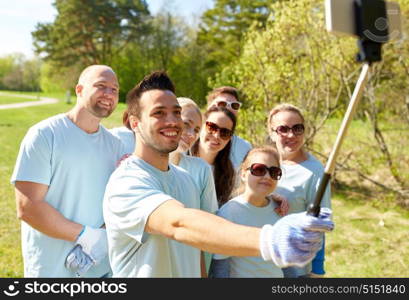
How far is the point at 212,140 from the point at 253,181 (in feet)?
2.20

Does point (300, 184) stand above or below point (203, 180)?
below

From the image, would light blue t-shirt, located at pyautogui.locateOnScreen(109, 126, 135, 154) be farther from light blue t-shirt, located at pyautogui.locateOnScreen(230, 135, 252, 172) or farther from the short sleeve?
light blue t-shirt, located at pyautogui.locateOnScreen(230, 135, 252, 172)

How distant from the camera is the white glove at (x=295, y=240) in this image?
4.99 ft

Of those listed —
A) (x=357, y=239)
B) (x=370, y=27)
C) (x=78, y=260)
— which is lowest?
(x=357, y=239)

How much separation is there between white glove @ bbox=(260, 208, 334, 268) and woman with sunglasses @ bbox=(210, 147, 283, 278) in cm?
148

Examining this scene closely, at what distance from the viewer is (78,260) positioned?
2.95 m

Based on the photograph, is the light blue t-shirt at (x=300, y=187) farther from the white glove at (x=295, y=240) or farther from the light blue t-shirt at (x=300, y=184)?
the white glove at (x=295, y=240)

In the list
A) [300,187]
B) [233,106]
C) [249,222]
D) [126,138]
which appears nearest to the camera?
[249,222]

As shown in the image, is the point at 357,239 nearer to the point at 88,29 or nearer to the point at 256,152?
the point at 256,152

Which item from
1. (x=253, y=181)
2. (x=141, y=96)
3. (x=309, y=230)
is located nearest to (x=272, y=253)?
(x=309, y=230)

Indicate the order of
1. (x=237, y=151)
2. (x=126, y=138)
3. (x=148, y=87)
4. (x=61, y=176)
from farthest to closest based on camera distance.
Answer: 1. (x=237, y=151)
2. (x=126, y=138)
3. (x=61, y=176)
4. (x=148, y=87)

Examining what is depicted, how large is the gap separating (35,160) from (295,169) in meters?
1.89

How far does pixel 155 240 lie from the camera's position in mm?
2029

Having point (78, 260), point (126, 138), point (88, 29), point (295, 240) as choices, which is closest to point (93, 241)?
point (78, 260)
